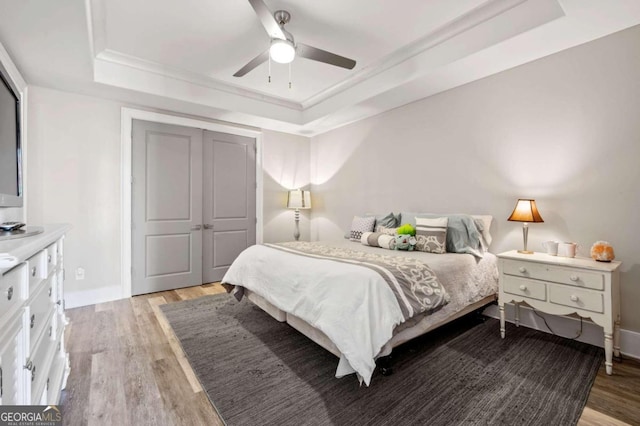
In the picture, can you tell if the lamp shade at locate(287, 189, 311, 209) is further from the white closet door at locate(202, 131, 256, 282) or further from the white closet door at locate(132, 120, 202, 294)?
the white closet door at locate(132, 120, 202, 294)

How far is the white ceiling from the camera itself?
2138 mm

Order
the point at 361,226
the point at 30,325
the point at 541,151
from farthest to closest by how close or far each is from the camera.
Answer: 1. the point at 361,226
2. the point at 541,151
3. the point at 30,325

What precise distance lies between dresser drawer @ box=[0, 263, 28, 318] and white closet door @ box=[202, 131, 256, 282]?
324 cm

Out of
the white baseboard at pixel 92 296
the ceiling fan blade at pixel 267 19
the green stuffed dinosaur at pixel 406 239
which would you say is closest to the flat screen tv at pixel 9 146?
the ceiling fan blade at pixel 267 19

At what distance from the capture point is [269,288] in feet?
8.09

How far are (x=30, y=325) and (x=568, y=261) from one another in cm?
316

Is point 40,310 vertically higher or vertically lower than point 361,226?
lower

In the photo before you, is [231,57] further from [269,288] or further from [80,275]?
[80,275]

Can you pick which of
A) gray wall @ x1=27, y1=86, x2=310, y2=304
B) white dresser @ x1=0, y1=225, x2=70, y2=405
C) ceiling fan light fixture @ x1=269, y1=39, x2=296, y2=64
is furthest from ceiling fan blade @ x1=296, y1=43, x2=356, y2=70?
gray wall @ x1=27, y1=86, x2=310, y2=304

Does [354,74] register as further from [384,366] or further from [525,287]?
[384,366]

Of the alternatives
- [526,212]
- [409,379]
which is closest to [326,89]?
[526,212]

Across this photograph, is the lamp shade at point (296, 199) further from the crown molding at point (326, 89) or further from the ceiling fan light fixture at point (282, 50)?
the ceiling fan light fixture at point (282, 50)

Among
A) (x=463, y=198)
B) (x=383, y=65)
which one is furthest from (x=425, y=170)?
(x=383, y=65)

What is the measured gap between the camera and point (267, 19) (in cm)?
202
